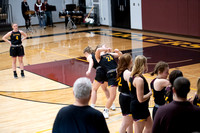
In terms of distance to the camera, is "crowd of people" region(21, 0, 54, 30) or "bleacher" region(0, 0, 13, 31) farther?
"crowd of people" region(21, 0, 54, 30)

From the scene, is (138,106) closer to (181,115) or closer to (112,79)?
(181,115)

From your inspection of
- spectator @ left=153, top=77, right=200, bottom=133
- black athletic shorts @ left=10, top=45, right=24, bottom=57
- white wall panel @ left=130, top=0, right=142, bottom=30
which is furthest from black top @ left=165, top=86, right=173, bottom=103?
white wall panel @ left=130, top=0, right=142, bottom=30

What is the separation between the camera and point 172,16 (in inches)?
626

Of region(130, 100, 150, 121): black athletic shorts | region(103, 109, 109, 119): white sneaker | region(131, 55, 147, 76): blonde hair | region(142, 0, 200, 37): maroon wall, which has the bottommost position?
region(103, 109, 109, 119): white sneaker

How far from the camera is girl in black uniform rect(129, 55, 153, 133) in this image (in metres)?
4.19

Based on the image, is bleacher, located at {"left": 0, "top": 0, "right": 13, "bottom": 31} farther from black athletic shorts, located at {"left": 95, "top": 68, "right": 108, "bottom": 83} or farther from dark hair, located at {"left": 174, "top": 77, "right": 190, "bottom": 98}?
dark hair, located at {"left": 174, "top": 77, "right": 190, "bottom": 98}

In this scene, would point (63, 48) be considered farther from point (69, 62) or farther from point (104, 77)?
point (104, 77)

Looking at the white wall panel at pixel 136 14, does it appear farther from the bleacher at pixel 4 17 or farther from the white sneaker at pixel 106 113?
the white sneaker at pixel 106 113

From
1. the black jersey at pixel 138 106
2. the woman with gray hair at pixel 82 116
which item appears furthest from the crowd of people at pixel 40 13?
the woman with gray hair at pixel 82 116

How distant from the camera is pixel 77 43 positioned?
15312 millimetres

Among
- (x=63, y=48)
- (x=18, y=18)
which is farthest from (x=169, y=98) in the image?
(x=18, y=18)

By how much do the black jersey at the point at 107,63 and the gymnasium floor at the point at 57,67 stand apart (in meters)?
1.00

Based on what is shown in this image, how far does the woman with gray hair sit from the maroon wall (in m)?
12.6

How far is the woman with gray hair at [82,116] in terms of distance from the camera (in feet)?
9.58
